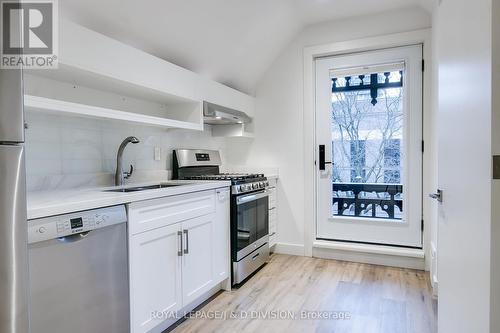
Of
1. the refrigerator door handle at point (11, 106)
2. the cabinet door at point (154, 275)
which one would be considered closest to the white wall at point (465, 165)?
the refrigerator door handle at point (11, 106)

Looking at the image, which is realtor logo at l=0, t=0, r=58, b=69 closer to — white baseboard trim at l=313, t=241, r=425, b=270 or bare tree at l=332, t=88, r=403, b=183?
bare tree at l=332, t=88, r=403, b=183

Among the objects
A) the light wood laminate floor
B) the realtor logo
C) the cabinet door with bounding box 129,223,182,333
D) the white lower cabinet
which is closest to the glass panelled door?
the light wood laminate floor

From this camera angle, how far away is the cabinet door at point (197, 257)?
2076mm

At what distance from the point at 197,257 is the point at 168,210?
1.54 feet

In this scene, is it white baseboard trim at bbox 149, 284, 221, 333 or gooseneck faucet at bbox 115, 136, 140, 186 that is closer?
white baseboard trim at bbox 149, 284, 221, 333

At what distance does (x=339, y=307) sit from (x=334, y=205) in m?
1.35

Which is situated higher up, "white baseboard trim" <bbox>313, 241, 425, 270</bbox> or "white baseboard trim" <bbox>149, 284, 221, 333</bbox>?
"white baseboard trim" <bbox>313, 241, 425, 270</bbox>

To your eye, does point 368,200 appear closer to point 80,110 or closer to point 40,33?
point 80,110

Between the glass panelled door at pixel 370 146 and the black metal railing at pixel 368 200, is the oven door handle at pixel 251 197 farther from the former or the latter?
the black metal railing at pixel 368 200

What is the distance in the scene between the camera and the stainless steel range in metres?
2.64

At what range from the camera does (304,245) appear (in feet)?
11.5

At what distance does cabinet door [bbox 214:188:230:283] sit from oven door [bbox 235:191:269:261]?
0.31ft

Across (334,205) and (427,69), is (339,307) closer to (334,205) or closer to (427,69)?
(334,205)

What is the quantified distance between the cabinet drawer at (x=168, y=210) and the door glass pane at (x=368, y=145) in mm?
1673
